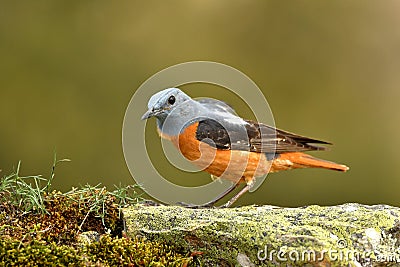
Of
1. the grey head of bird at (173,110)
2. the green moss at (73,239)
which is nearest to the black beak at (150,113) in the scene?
the grey head of bird at (173,110)

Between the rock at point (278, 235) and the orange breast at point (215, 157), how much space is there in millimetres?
1669

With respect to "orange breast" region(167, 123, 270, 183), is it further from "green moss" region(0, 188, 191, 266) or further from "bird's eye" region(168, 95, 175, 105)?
"green moss" region(0, 188, 191, 266)

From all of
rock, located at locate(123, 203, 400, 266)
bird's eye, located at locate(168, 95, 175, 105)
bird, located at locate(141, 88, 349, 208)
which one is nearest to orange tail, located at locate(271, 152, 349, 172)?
bird, located at locate(141, 88, 349, 208)

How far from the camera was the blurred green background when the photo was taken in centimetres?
841

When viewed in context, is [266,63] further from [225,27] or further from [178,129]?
[178,129]

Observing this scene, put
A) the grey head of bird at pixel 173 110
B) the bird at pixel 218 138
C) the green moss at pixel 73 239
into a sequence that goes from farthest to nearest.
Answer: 1. the bird at pixel 218 138
2. the grey head of bird at pixel 173 110
3. the green moss at pixel 73 239

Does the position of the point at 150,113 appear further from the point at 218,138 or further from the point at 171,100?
the point at 218,138

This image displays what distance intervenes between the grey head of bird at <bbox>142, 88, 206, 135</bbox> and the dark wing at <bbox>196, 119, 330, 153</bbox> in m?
0.14

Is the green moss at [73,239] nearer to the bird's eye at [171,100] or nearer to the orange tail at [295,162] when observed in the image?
the bird's eye at [171,100]

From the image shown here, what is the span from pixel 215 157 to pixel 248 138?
1.05ft

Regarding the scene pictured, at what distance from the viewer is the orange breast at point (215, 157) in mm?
4594

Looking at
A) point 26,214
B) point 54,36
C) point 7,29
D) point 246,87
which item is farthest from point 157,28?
point 26,214

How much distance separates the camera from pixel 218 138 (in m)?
4.70

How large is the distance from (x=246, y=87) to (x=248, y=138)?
1.04 metres
